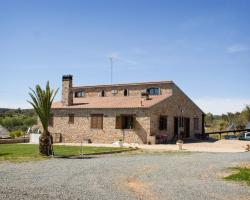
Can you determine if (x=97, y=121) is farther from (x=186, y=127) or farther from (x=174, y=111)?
(x=186, y=127)

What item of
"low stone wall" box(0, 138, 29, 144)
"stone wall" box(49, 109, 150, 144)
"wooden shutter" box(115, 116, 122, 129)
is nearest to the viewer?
"low stone wall" box(0, 138, 29, 144)

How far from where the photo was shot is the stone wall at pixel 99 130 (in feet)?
100

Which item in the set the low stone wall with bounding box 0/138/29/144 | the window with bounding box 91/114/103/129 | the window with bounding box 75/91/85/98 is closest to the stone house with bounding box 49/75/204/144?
the window with bounding box 91/114/103/129

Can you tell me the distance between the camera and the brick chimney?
35.6 meters

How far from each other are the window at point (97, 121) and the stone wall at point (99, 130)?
28 centimetres

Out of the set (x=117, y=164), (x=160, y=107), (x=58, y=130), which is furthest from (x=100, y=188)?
(x=58, y=130)

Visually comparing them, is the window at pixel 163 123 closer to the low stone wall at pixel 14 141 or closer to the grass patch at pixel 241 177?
the low stone wall at pixel 14 141

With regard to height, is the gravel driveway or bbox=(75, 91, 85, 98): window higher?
bbox=(75, 91, 85, 98): window

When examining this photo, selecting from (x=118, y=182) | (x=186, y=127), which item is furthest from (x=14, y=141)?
(x=118, y=182)

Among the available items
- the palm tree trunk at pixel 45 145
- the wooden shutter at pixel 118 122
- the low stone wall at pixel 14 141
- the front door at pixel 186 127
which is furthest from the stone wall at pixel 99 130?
the palm tree trunk at pixel 45 145

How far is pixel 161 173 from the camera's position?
13.4 m

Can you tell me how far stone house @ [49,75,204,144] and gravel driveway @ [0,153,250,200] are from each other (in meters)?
14.8

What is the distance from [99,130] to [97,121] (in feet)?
2.71

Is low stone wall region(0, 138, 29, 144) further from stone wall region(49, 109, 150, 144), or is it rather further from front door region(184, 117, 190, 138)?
front door region(184, 117, 190, 138)
